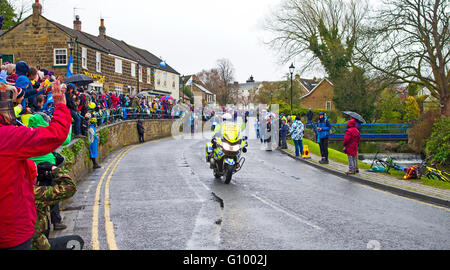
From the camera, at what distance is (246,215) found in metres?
8.09

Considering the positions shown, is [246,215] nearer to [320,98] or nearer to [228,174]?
[228,174]

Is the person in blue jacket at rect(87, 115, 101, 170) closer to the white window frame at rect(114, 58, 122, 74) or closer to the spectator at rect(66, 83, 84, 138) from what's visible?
the spectator at rect(66, 83, 84, 138)

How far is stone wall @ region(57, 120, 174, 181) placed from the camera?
1255 cm

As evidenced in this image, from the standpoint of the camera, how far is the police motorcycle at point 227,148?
38.1 feet

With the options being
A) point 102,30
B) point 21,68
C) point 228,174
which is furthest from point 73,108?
point 102,30

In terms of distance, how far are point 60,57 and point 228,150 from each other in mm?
27017

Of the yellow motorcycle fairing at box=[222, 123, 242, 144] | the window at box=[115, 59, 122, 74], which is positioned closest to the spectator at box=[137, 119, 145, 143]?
the window at box=[115, 59, 122, 74]

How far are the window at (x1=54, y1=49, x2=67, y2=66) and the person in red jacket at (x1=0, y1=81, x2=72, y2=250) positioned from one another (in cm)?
3281

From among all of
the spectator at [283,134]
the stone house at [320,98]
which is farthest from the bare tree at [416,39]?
the stone house at [320,98]

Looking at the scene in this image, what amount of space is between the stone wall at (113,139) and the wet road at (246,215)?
70cm

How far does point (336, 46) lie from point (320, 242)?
124ft

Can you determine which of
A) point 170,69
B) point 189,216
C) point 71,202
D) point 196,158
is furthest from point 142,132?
point 170,69

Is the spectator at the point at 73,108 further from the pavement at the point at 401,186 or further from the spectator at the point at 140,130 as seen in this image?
the spectator at the point at 140,130

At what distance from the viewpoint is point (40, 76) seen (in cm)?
1240
